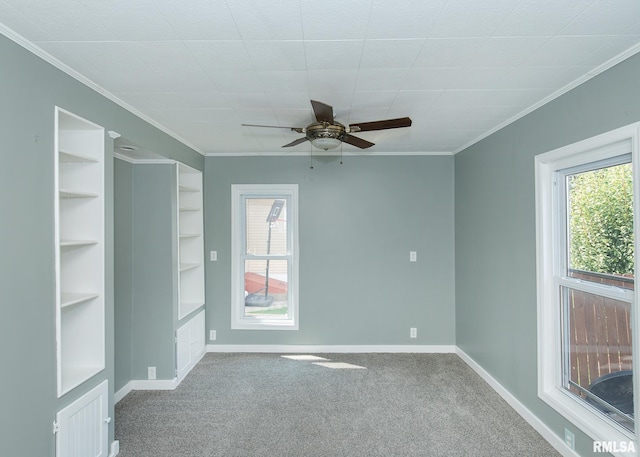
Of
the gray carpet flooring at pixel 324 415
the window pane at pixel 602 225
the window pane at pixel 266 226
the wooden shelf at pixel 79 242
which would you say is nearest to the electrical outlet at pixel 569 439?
the gray carpet flooring at pixel 324 415

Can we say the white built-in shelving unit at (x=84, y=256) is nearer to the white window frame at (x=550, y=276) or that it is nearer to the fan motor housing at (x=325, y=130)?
the fan motor housing at (x=325, y=130)

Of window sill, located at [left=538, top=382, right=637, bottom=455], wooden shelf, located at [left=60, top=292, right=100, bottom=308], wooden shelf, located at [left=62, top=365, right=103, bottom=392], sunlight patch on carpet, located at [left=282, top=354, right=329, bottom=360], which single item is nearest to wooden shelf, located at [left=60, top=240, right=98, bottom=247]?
wooden shelf, located at [left=60, top=292, right=100, bottom=308]

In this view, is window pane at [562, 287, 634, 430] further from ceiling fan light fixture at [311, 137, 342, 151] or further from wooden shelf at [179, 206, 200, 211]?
wooden shelf at [179, 206, 200, 211]

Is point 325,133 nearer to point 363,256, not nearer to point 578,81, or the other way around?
point 578,81

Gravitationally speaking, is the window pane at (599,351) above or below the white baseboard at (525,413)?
above

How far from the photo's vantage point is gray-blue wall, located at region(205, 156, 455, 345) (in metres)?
4.34

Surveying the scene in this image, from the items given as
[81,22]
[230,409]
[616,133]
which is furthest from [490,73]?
[230,409]

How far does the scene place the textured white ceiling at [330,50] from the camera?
4.77ft

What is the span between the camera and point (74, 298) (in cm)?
214

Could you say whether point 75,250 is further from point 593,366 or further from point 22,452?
point 593,366

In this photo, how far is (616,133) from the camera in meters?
1.88

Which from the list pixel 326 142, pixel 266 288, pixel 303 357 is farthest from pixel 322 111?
pixel 303 357

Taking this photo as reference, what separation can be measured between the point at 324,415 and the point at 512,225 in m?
2.31

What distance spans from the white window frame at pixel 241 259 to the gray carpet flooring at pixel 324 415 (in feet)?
1.84
